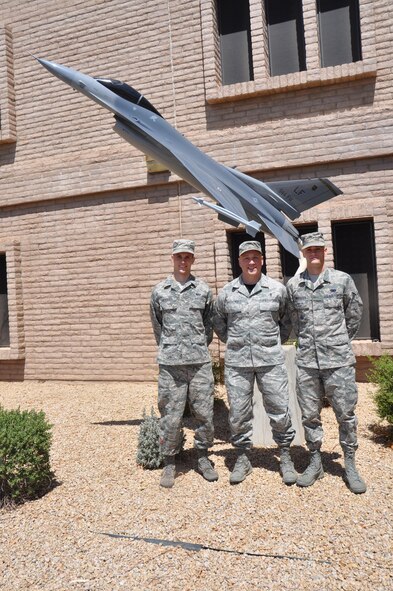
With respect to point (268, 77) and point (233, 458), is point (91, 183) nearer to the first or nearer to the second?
point (268, 77)

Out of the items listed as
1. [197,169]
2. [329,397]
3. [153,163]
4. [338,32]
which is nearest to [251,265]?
[329,397]

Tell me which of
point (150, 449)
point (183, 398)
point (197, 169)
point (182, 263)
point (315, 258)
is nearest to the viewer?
point (315, 258)

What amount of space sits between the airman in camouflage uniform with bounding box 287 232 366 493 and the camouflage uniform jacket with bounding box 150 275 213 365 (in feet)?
3.03

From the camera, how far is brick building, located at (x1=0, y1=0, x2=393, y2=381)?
289 inches

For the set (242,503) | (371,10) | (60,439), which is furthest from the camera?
(371,10)

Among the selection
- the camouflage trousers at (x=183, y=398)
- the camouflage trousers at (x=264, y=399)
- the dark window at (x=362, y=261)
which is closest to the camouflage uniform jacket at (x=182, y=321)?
the camouflage trousers at (x=183, y=398)

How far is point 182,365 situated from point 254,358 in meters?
0.69

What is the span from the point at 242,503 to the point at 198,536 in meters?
0.62

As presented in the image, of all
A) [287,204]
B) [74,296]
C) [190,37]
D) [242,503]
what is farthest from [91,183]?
[242,503]

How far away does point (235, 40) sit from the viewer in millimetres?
8156

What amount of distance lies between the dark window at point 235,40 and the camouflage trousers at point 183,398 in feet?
20.3

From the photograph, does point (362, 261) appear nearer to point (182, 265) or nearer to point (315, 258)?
point (315, 258)

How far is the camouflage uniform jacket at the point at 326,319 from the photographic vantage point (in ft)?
13.2

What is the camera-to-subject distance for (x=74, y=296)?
903 centimetres
